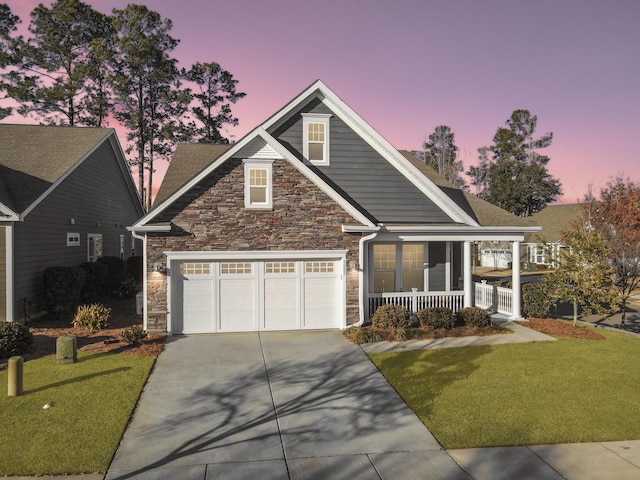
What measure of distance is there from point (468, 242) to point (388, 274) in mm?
3183

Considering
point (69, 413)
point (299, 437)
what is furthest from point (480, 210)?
point (69, 413)

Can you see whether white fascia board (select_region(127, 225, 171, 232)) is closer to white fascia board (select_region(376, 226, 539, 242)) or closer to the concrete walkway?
the concrete walkway

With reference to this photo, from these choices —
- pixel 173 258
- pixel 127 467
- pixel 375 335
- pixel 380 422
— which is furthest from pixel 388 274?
pixel 127 467

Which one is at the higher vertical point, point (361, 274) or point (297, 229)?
point (297, 229)

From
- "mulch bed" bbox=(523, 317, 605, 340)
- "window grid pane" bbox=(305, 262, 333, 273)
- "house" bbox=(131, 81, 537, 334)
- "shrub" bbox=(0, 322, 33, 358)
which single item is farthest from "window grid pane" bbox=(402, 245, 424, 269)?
"shrub" bbox=(0, 322, 33, 358)

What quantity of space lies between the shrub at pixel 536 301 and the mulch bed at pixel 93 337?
43.5 feet

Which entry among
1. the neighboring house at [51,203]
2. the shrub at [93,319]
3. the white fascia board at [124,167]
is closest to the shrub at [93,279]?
the neighboring house at [51,203]

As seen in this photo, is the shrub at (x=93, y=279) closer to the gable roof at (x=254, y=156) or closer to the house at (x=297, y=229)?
the house at (x=297, y=229)

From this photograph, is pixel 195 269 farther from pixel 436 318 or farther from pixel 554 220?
pixel 554 220

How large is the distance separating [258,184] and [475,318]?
27.7ft

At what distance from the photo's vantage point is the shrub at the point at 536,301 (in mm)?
16703

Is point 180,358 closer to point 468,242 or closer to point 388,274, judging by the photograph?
point 388,274

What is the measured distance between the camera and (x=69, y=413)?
26.3ft

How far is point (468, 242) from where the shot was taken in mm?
15992
